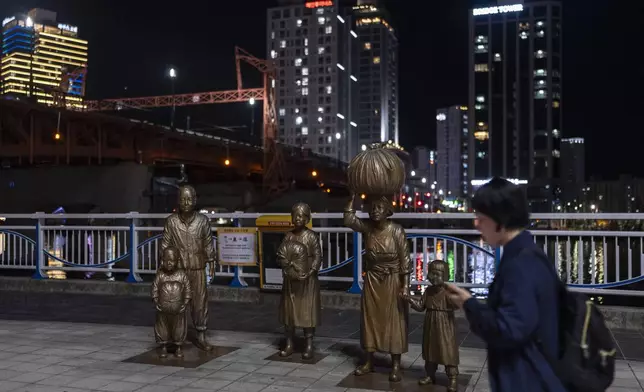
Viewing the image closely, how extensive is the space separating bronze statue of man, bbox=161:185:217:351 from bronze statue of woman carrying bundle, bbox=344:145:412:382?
2.05m

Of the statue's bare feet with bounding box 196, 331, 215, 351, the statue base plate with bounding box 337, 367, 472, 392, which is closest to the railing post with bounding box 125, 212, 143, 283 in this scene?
the statue's bare feet with bounding box 196, 331, 215, 351

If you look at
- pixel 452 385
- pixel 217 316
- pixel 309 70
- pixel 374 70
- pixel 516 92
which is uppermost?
pixel 374 70

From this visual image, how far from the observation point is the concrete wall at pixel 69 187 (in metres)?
38.1

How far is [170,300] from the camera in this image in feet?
23.6

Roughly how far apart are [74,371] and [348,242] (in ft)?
17.4

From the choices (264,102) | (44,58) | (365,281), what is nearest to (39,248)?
(365,281)

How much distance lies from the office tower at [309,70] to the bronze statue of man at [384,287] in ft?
424

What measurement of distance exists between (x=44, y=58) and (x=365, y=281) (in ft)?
216

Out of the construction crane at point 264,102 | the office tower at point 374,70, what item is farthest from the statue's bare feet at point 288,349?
the office tower at point 374,70

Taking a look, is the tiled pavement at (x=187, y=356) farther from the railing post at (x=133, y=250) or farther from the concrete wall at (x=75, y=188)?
the concrete wall at (x=75, y=188)

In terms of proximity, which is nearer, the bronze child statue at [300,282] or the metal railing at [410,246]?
the bronze child statue at [300,282]

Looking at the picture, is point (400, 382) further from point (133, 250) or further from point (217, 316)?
point (133, 250)

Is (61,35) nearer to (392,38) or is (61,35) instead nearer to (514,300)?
(514,300)

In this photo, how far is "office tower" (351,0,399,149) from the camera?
565ft
